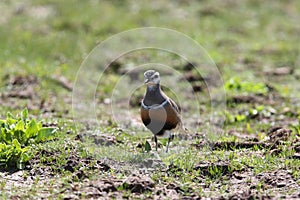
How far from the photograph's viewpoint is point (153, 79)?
621cm

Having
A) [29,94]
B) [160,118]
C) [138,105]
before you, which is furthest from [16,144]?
[138,105]

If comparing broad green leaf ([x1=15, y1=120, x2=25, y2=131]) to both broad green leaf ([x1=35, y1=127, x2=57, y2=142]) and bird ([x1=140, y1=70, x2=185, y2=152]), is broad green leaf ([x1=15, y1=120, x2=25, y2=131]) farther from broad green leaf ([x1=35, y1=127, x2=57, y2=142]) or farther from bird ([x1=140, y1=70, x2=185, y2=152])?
bird ([x1=140, y1=70, x2=185, y2=152])

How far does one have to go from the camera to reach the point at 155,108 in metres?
6.21

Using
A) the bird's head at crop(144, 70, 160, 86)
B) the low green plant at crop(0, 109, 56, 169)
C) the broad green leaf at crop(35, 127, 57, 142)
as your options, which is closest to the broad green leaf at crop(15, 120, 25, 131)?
the low green plant at crop(0, 109, 56, 169)

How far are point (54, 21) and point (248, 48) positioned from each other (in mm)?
4544

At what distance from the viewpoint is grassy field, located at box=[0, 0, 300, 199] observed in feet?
18.9

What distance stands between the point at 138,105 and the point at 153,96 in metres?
3.35

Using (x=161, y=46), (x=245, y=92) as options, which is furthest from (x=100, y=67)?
(x=245, y=92)

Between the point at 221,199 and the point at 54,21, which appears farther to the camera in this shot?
the point at 54,21

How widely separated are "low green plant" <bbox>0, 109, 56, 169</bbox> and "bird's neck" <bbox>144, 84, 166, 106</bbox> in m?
1.25

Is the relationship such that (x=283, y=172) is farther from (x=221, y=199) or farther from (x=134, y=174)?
(x=134, y=174)

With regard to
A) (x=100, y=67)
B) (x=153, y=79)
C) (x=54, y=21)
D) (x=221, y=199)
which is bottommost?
(x=221, y=199)

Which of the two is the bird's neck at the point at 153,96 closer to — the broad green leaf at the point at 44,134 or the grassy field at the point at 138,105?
the grassy field at the point at 138,105

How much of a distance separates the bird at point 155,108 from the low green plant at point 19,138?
121 centimetres
